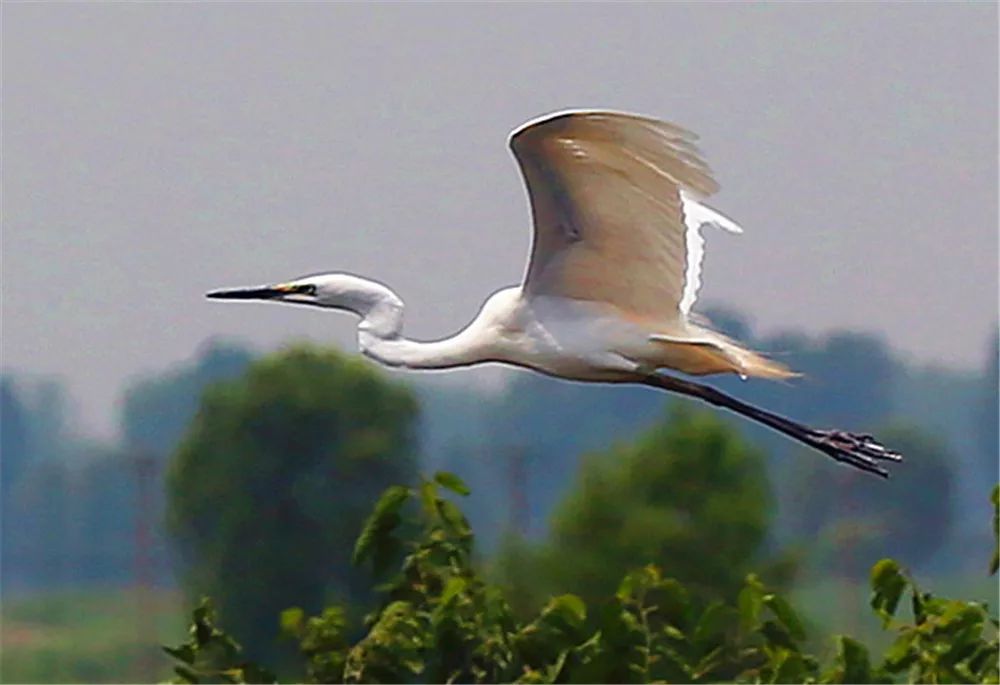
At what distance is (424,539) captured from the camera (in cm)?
465

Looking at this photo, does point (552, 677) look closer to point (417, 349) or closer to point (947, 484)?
point (417, 349)

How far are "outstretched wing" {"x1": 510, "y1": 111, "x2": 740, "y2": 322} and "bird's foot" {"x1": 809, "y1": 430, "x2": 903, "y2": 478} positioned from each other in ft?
1.69

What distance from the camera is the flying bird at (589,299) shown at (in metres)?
3.73

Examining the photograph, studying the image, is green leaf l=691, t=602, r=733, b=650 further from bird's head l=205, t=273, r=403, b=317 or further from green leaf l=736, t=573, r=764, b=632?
bird's head l=205, t=273, r=403, b=317

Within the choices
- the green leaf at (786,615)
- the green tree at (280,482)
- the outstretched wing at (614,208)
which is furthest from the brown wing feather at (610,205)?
the green tree at (280,482)

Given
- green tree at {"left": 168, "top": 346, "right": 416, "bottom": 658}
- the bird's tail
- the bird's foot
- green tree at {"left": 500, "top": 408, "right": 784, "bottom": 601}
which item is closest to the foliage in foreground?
the bird's foot

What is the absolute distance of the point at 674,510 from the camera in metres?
8.33

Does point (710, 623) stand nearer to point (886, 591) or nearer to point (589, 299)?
point (886, 591)

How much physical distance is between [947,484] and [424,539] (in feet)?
18.7

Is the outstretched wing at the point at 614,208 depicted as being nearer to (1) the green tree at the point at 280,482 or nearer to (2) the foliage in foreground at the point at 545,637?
(2) the foliage in foreground at the point at 545,637

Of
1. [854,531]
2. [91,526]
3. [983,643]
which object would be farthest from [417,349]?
[91,526]

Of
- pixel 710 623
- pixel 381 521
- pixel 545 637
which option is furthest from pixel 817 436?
pixel 381 521

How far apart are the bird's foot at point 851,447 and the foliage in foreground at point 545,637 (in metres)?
0.20

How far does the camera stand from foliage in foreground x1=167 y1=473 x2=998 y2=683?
175 inches
